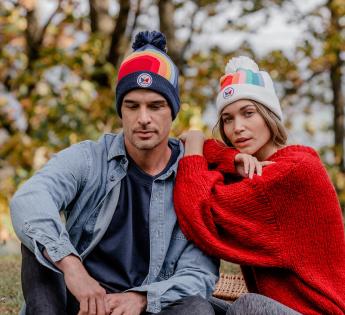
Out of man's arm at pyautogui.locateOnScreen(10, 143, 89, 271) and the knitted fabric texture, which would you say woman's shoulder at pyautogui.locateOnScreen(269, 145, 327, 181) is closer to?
the knitted fabric texture

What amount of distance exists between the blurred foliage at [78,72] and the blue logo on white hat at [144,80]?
12.1 feet

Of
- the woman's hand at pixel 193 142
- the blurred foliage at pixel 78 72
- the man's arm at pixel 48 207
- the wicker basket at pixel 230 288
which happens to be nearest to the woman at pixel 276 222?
the woman's hand at pixel 193 142

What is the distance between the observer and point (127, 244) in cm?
265

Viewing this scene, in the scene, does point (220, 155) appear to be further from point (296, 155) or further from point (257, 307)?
point (257, 307)

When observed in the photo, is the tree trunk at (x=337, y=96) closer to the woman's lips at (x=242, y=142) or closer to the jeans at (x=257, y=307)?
the woman's lips at (x=242, y=142)

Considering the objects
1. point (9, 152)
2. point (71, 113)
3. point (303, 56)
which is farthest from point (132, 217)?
point (303, 56)

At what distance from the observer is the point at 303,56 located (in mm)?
8445

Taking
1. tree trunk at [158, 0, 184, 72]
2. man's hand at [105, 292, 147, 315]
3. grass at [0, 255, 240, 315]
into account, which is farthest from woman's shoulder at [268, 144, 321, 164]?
tree trunk at [158, 0, 184, 72]

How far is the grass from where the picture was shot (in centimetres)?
328

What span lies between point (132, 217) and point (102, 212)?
0.41ft

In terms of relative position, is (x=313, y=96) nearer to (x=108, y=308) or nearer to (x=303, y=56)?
(x=303, y=56)

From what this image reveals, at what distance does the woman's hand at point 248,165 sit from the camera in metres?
2.61

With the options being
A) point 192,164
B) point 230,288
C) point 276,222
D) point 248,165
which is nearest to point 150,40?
point 192,164

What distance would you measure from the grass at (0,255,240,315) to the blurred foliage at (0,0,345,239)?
2.05 metres
